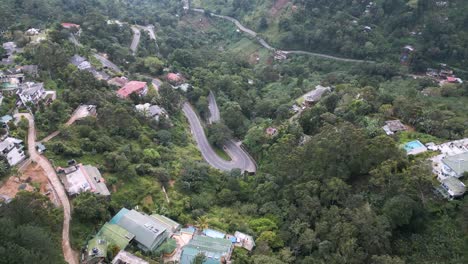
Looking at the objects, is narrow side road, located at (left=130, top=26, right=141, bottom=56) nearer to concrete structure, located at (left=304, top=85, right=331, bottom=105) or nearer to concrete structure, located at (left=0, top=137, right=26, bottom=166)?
concrete structure, located at (left=304, top=85, right=331, bottom=105)

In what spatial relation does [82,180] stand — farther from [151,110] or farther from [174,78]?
[174,78]

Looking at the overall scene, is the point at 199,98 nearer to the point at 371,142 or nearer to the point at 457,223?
the point at 371,142

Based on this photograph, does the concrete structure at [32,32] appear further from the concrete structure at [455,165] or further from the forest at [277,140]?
the concrete structure at [455,165]

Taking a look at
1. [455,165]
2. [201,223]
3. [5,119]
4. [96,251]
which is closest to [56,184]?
[96,251]

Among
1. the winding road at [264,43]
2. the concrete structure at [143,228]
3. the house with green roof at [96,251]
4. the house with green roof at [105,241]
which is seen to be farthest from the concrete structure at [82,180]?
the winding road at [264,43]

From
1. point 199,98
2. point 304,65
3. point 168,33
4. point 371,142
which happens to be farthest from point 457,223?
point 168,33
